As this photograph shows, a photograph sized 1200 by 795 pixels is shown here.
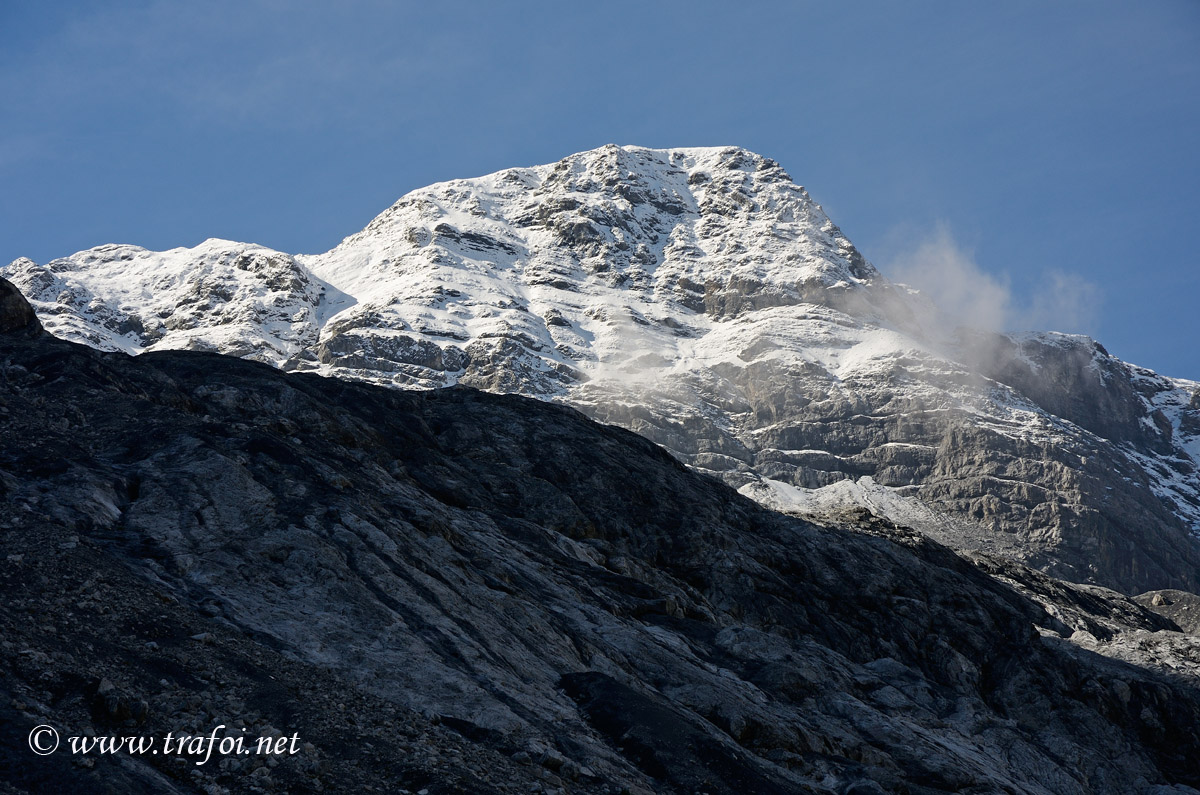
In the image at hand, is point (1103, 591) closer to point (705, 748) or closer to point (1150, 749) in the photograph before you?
point (1150, 749)

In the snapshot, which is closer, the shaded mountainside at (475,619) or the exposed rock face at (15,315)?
the shaded mountainside at (475,619)

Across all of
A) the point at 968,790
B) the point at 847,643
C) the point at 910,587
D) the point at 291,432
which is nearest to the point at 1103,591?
the point at 910,587

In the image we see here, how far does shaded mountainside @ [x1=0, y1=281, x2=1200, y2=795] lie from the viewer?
24.6 m

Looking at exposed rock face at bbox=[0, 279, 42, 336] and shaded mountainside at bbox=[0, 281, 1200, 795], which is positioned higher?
exposed rock face at bbox=[0, 279, 42, 336]

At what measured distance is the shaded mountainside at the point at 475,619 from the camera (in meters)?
24.6

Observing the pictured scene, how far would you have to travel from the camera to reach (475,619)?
37688mm

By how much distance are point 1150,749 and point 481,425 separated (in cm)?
4671

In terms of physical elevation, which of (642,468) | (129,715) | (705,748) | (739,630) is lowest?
(129,715)

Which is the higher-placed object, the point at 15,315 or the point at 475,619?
the point at 15,315

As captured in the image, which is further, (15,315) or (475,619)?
(15,315)

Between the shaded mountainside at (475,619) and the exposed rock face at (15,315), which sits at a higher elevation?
the exposed rock face at (15,315)

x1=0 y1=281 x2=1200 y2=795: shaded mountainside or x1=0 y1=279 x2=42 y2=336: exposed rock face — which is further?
x1=0 y1=279 x2=42 y2=336: exposed rock face

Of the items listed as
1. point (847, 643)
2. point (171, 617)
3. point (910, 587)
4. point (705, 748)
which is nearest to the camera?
point (171, 617)

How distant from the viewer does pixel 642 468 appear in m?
74.4
